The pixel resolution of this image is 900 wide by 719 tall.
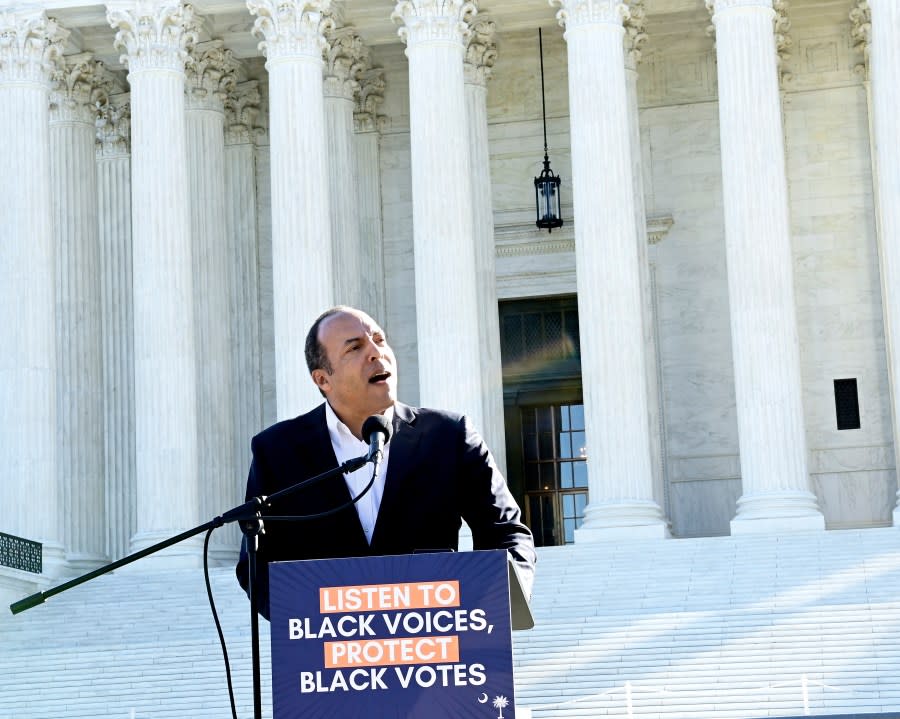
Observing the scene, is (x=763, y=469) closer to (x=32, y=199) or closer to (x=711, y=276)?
(x=711, y=276)

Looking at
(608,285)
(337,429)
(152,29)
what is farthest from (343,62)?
(337,429)

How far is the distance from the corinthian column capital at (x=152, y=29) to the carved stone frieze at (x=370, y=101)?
7.82 m

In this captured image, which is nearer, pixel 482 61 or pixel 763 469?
pixel 763 469

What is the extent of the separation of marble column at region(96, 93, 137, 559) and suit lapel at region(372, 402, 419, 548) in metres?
42.7

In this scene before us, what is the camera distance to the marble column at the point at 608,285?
4459 centimetres

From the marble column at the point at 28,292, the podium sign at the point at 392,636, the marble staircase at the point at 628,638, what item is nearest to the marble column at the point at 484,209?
the marble staircase at the point at 628,638

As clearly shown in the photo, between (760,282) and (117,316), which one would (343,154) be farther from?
(760,282)

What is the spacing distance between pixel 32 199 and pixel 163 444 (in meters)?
7.67

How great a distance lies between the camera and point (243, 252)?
55719mm

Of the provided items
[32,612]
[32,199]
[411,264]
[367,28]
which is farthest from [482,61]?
[32,612]

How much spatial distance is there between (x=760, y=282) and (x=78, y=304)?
20196 mm

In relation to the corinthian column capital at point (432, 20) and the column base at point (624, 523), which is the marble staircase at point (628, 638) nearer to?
the column base at point (624, 523)

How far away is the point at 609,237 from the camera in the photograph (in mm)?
45375

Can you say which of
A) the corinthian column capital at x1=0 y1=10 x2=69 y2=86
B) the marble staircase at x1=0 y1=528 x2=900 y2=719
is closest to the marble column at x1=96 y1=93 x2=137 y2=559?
the corinthian column capital at x1=0 y1=10 x2=69 y2=86
